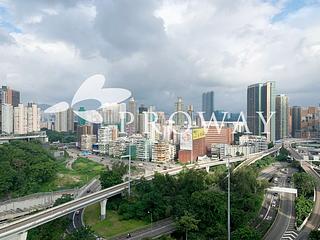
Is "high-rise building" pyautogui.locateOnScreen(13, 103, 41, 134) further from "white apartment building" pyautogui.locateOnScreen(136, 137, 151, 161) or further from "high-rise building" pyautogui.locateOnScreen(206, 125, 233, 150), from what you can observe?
"high-rise building" pyautogui.locateOnScreen(206, 125, 233, 150)

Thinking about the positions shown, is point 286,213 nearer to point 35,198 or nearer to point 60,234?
point 60,234

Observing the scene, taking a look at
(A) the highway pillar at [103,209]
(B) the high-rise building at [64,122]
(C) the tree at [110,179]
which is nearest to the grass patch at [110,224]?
(A) the highway pillar at [103,209]

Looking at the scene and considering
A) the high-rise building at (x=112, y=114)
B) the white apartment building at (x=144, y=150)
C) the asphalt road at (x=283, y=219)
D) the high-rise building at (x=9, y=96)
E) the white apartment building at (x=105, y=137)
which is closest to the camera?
the asphalt road at (x=283, y=219)

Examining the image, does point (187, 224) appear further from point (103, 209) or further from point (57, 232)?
point (103, 209)

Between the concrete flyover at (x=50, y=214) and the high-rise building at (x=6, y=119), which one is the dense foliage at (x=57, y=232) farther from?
the high-rise building at (x=6, y=119)

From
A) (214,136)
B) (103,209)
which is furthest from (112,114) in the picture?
(103,209)
